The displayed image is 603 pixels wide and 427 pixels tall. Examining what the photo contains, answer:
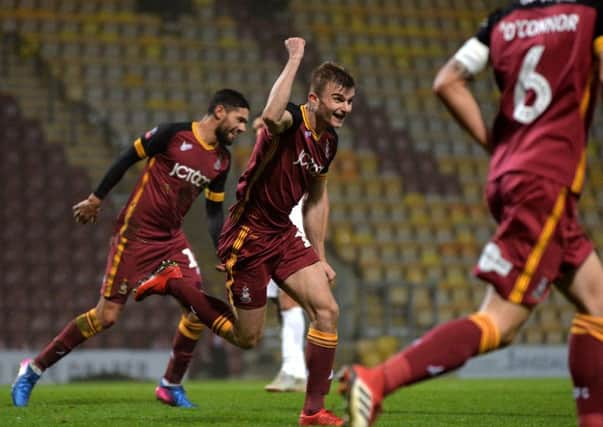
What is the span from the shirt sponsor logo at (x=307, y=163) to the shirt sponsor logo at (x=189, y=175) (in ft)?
4.63

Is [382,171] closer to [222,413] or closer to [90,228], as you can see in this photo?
[90,228]

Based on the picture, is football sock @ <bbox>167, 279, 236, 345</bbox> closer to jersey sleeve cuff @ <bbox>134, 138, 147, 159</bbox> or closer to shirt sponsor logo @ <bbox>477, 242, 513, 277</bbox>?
jersey sleeve cuff @ <bbox>134, 138, 147, 159</bbox>

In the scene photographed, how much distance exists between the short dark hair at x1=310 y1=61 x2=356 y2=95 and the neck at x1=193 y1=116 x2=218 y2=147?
1536 millimetres

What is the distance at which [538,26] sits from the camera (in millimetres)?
3760

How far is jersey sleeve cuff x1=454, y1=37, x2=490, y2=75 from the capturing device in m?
3.85

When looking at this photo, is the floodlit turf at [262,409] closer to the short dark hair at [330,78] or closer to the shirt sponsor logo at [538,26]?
the short dark hair at [330,78]

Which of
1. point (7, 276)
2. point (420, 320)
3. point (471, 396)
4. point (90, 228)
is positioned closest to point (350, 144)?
point (420, 320)

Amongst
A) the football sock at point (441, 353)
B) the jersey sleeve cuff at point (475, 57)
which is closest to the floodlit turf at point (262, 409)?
the football sock at point (441, 353)

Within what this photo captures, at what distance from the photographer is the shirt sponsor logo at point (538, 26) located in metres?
3.73

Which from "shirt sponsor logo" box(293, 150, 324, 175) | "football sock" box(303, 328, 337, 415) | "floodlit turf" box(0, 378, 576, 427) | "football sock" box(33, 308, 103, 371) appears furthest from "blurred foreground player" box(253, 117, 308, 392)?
"football sock" box(303, 328, 337, 415)

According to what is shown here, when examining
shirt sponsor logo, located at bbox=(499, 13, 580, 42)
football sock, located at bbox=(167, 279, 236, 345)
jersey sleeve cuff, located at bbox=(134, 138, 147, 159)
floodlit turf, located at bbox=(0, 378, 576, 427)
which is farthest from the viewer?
jersey sleeve cuff, located at bbox=(134, 138, 147, 159)

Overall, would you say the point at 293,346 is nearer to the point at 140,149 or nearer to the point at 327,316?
the point at 140,149

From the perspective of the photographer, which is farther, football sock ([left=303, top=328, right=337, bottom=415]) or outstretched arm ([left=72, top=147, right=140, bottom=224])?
outstretched arm ([left=72, top=147, right=140, bottom=224])

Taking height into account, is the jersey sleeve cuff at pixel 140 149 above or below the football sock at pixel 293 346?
above
